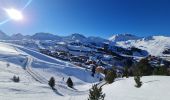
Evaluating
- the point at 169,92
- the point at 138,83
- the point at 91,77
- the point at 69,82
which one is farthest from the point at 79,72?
the point at 169,92

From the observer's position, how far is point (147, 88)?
147ft

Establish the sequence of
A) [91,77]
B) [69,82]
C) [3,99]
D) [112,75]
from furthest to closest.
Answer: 1. [91,77]
2. [69,82]
3. [112,75]
4. [3,99]

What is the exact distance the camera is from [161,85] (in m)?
43.8

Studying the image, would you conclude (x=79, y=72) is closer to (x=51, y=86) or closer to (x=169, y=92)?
(x=51, y=86)

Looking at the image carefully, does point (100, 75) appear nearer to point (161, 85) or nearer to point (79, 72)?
point (79, 72)

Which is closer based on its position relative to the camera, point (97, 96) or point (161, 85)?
point (97, 96)

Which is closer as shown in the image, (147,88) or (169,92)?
(169,92)

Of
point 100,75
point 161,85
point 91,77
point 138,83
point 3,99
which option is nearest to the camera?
point 3,99

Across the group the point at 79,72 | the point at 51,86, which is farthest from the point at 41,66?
the point at 51,86

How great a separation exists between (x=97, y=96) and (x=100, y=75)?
136857 millimetres

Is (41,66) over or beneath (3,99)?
over

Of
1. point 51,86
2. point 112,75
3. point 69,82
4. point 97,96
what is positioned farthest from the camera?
point 69,82

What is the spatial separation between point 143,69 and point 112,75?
52.2 feet

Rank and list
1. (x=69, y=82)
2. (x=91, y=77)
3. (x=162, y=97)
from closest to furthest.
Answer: (x=162, y=97)
(x=69, y=82)
(x=91, y=77)
